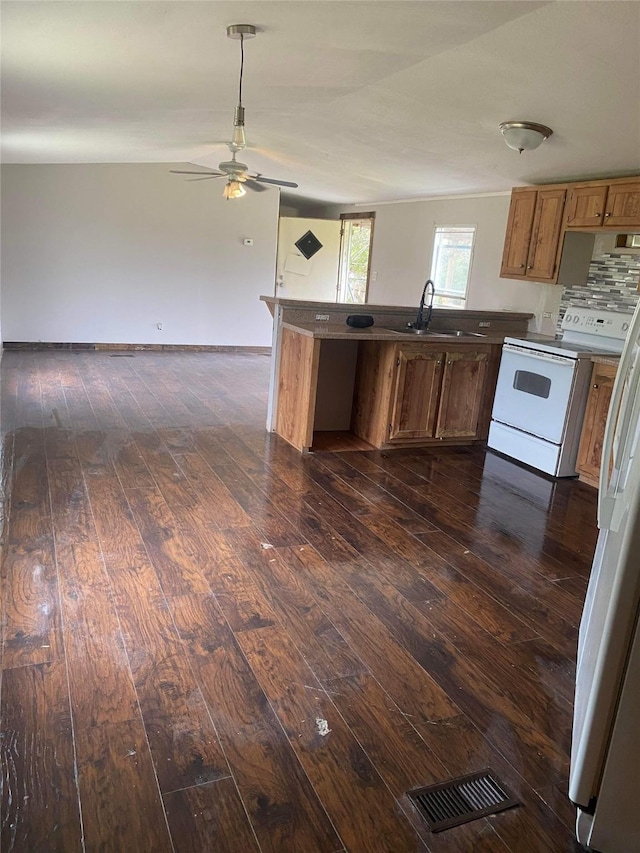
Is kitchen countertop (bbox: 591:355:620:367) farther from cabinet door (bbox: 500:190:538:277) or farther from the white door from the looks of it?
the white door

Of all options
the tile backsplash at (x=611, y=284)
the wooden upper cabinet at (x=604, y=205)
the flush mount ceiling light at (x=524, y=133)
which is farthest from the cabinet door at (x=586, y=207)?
the flush mount ceiling light at (x=524, y=133)

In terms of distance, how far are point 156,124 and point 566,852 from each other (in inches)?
214

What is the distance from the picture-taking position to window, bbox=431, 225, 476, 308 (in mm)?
6602

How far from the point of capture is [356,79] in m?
3.97

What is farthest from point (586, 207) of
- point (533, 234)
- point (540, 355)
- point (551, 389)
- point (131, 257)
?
point (131, 257)

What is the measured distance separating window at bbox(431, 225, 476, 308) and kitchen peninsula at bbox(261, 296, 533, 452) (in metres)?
1.23

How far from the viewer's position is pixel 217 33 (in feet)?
9.60

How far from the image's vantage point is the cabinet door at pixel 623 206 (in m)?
4.27

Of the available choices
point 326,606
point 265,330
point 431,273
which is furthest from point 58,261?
point 326,606

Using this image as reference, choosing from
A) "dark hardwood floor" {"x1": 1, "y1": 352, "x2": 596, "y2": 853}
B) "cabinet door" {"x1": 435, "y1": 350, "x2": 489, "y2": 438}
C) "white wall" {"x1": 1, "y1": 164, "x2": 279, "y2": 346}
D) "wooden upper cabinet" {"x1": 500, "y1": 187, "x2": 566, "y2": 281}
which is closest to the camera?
"dark hardwood floor" {"x1": 1, "y1": 352, "x2": 596, "y2": 853}

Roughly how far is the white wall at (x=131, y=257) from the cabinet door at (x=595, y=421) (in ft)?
18.8

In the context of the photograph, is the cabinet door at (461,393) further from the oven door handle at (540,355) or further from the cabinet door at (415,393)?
the oven door handle at (540,355)

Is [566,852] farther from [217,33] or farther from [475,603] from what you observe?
[217,33]

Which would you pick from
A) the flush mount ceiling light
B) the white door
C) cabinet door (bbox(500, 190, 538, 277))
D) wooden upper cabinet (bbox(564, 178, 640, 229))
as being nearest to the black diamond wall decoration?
the white door
